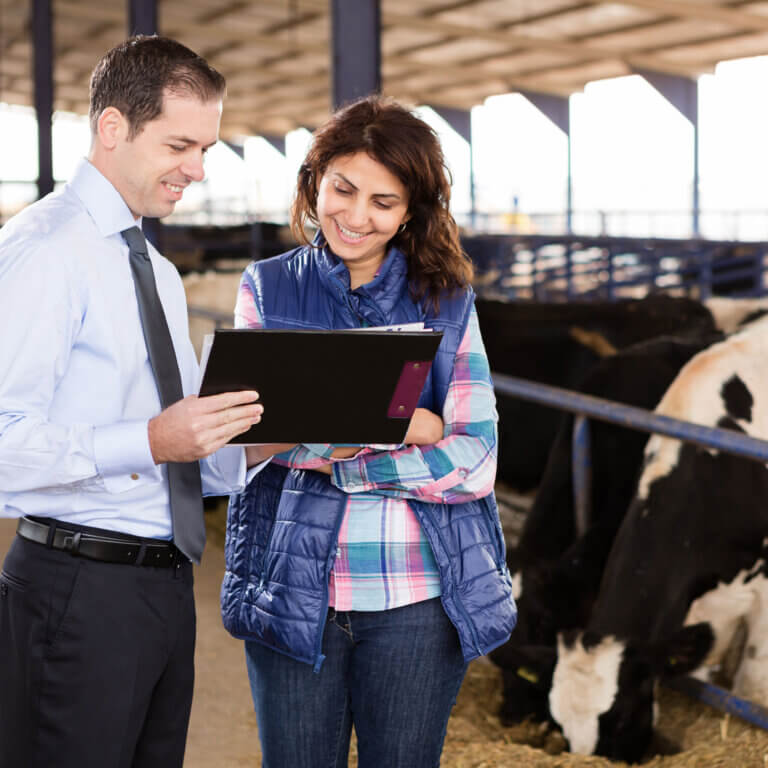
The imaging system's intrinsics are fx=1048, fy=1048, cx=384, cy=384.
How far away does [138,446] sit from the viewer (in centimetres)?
138

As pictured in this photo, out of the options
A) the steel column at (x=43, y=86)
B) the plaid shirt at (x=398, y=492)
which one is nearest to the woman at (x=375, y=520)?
the plaid shirt at (x=398, y=492)

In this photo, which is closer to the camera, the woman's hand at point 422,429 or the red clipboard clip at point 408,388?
the red clipboard clip at point 408,388

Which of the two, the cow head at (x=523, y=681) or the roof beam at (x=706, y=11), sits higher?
the roof beam at (x=706, y=11)

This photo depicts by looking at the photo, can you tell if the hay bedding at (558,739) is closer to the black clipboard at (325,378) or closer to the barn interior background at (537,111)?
the black clipboard at (325,378)

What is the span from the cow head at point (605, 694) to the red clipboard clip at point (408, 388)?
1.55 meters

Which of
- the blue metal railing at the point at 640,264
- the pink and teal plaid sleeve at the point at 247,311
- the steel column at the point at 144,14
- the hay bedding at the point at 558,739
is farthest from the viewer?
the blue metal railing at the point at 640,264

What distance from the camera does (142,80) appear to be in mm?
1454

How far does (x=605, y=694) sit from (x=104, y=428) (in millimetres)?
1870

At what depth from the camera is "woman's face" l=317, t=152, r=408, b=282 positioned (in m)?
1.71

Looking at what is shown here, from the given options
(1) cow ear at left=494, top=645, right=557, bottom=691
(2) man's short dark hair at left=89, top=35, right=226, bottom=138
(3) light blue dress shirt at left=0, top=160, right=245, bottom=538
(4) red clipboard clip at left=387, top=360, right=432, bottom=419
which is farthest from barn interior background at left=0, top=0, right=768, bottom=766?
(2) man's short dark hair at left=89, top=35, right=226, bottom=138

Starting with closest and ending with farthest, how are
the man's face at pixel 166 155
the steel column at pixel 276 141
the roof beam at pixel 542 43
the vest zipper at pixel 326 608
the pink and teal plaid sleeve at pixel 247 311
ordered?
the man's face at pixel 166 155, the vest zipper at pixel 326 608, the pink and teal plaid sleeve at pixel 247 311, the roof beam at pixel 542 43, the steel column at pixel 276 141

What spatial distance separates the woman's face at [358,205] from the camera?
171 cm

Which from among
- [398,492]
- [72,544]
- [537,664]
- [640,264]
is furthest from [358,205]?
[640,264]

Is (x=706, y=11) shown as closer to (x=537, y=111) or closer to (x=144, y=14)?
(x=537, y=111)
